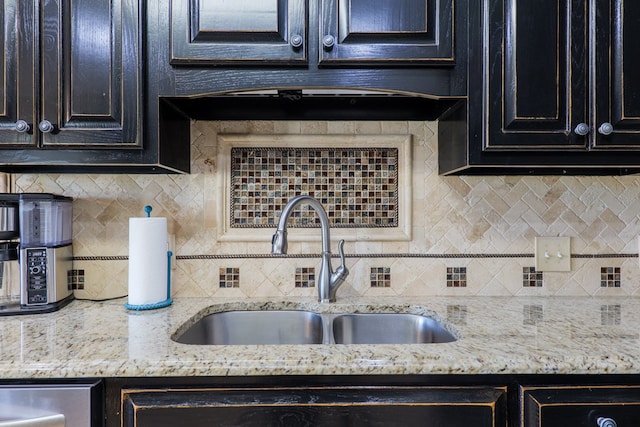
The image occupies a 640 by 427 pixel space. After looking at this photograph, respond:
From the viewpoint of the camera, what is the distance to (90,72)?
110 cm

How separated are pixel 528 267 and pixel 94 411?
4.42 feet

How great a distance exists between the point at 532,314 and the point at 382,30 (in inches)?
35.6

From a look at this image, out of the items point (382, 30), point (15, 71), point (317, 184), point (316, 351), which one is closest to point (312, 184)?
point (317, 184)

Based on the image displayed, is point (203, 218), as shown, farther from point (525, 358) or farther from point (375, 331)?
point (525, 358)

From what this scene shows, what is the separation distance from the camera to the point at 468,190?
1.45m

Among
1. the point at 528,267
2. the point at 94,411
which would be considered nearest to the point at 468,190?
the point at 528,267

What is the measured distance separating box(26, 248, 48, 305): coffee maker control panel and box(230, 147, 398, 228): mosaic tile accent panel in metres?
0.56

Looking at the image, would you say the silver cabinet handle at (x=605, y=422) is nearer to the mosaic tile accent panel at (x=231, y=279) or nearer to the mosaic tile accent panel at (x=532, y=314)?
the mosaic tile accent panel at (x=532, y=314)

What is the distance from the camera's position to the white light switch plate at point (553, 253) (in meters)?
1.44

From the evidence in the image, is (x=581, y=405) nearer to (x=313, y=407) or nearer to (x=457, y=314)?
(x=457, y=314)

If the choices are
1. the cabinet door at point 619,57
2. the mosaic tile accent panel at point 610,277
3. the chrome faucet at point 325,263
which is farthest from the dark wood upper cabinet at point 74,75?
the mosaic tile accent panel at point 610,277

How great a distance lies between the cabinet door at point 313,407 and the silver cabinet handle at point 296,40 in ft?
2.77

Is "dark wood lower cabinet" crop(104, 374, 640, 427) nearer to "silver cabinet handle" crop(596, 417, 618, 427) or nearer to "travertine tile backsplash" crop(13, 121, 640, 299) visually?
"silver cabinet handle" crop(596, 417, 618, 427)

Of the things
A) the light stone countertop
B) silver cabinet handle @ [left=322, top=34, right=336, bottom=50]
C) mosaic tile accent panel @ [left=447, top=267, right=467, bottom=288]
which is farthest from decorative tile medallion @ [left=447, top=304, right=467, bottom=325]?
silver cabinet handle @ [left=322, top=34, right=336, bottom=50]
